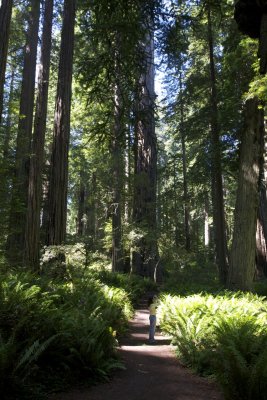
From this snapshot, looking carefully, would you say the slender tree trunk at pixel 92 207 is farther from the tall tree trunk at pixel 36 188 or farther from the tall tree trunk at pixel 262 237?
the tall tree trunk at pixel 262 237

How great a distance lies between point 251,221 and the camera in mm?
12391

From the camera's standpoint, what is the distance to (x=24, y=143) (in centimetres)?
1457

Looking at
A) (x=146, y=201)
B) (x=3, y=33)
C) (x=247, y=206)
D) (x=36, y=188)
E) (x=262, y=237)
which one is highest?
(x=3, y=33)

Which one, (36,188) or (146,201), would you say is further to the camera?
(146,201)

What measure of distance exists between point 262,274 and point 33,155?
15528mm

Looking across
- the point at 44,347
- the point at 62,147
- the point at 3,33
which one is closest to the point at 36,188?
the point at 62,147

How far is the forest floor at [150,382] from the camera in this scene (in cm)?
534

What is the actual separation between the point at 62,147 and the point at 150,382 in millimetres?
7402

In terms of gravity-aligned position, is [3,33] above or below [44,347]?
above

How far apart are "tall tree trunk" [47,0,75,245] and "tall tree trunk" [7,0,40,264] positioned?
9.78 feet

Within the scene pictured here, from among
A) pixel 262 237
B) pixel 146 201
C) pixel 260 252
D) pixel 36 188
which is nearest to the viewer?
pixel 36 188

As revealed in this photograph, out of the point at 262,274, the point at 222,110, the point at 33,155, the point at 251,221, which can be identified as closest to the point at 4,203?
the point at 33,155

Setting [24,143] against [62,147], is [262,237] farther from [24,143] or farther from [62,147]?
[62,147]

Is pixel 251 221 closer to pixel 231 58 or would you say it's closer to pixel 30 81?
pixel 231 58
